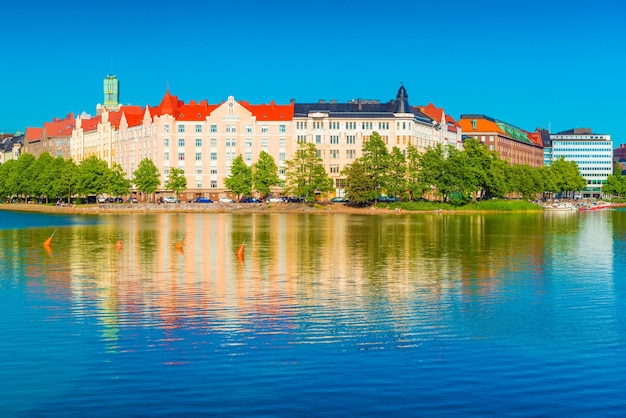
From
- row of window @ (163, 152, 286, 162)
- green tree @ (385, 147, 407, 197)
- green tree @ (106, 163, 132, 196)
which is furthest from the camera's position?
row of window @ (163, 152, 286, 162)

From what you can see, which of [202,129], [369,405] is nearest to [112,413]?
[369,405]

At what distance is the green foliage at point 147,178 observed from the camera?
162m

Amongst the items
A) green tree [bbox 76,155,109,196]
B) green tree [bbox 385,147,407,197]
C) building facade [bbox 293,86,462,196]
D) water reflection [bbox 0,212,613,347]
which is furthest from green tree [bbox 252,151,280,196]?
water reflection [bbox 0,212,613,347]

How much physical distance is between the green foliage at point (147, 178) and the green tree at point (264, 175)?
1982 cm

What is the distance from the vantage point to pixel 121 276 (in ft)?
143

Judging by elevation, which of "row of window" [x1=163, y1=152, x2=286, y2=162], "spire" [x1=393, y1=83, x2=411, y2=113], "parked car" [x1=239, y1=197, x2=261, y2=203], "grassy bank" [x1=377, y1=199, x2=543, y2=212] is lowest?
"grassy bank" [x1=377, y1=199, x2=543, y2=212]

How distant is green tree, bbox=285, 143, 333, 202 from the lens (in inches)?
6147

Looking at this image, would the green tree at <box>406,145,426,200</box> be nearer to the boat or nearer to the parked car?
the parked car

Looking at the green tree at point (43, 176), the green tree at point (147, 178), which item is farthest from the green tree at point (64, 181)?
the green tree at point (147, 178)

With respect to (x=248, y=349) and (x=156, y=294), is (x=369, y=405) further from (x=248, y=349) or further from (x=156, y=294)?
(x=156, y=294)

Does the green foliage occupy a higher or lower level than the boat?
higher

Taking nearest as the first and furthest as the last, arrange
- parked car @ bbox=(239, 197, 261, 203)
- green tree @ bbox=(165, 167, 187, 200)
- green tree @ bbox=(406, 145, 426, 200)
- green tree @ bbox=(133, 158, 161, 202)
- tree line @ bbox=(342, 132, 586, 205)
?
tree line @ bbox=(342, 132, 586, 205)
green tree @ bbox=(406, 145, 426, 200)
green tree @ bbox=(133, 158, 161, 202)
green tree @ bbox=(165, 167, 187, 200)
parked car @ bbox=(239, 197, 261, 203)

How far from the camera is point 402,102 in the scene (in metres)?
183

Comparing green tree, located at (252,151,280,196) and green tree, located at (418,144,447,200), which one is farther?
green tree, located at (252,151,280,196)
